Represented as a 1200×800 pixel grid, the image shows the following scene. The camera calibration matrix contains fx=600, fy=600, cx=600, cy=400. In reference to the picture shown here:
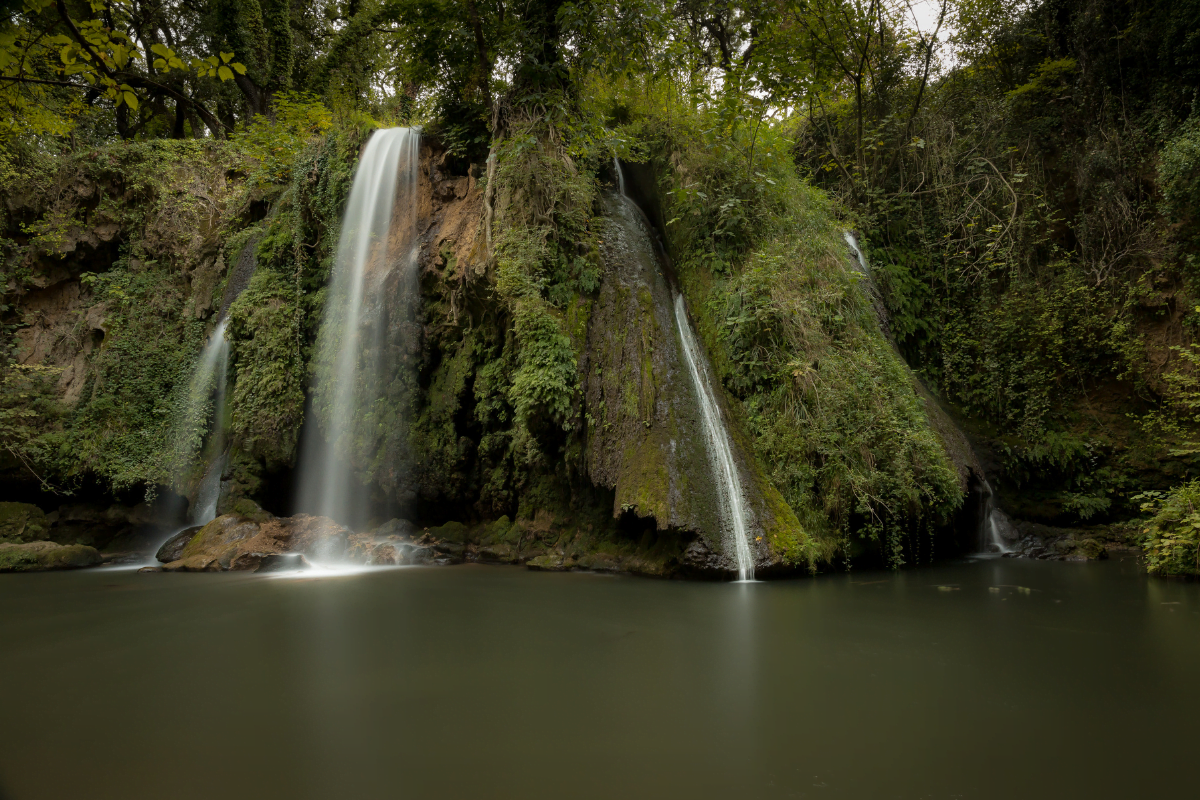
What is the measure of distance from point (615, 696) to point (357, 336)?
9.38m

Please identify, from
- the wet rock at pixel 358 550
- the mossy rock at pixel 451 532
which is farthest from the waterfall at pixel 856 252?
the wet rock at pixel 358 550

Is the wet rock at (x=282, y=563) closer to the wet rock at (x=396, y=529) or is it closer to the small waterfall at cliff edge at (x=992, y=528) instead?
the wet rock at (x=396, y=529)

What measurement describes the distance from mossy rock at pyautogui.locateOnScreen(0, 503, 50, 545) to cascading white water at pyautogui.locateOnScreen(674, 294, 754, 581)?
11836 millimetres

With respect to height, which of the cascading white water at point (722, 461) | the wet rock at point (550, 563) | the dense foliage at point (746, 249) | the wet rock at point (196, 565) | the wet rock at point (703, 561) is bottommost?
the wet rock at point (196, 565)

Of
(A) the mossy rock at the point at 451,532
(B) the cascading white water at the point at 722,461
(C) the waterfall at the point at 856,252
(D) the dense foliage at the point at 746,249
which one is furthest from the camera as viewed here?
(C) the waterfall at the point at 856,252

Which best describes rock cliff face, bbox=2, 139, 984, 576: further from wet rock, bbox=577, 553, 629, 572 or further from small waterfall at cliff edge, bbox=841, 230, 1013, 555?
small waterfall at cliff edge, bbox=841, 230, 1013, 555

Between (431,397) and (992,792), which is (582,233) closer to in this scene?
(431,397)

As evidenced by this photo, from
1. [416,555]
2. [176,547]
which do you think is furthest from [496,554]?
[176,547]

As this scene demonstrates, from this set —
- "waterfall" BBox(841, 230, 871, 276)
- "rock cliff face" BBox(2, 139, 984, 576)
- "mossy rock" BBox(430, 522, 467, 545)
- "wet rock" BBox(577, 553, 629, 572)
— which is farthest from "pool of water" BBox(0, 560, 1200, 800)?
"waterfall" BBox(841, 230, 871, 276)

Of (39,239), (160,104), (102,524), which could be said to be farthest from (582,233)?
Result: (160,104)

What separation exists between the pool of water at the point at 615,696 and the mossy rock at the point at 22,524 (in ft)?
19.3

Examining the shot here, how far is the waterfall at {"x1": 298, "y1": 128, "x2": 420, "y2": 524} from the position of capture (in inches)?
430

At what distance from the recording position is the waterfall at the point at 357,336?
10.9 m

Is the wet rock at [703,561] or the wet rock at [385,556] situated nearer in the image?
the wet rock at [703,561]
